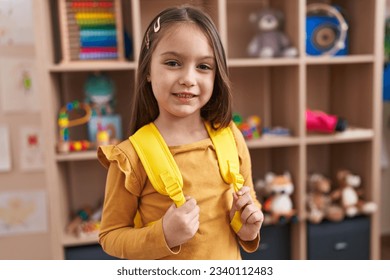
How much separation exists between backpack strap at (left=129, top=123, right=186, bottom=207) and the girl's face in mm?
44

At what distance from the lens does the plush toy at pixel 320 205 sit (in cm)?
136

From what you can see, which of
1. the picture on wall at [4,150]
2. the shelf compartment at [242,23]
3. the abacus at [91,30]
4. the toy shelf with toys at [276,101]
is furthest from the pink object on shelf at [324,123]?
A: the picture on wall at [4,150]

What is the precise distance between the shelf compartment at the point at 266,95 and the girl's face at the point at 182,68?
2.92ft

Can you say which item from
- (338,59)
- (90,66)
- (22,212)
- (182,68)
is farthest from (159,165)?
(22,212)

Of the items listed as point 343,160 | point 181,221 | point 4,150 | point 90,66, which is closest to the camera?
point 181,221

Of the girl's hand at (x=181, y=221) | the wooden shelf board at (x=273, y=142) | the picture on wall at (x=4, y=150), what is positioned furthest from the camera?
the picture on wall at (x=4, y=150)

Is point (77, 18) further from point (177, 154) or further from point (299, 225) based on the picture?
point (299, 225)

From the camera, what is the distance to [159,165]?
489 mm

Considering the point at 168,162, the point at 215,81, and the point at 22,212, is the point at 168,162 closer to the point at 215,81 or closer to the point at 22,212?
the point at 215,81

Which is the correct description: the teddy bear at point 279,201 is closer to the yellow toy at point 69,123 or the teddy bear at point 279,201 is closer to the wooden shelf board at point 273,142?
the wooden shelf board at point 273,142

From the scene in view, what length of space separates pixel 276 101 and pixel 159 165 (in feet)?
3.38

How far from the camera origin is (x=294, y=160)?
1.36m

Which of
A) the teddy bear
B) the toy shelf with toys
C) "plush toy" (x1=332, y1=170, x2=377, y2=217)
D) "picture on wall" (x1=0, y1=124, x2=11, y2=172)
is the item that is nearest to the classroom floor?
the toy shelf with toys

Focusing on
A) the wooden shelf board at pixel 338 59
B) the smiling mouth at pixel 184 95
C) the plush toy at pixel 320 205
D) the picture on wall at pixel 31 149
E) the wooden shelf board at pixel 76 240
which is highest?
the wooden shelf board at pixel 338 59
